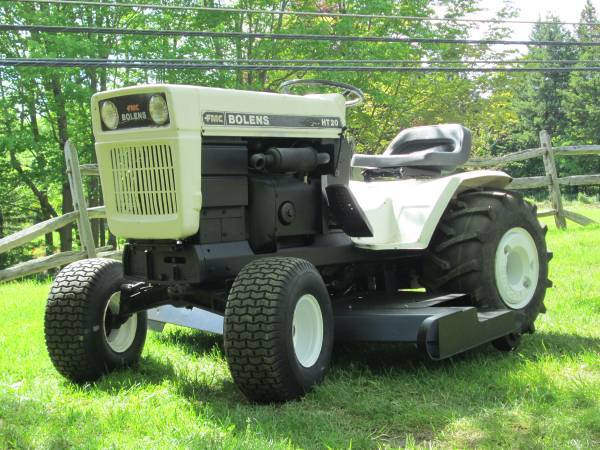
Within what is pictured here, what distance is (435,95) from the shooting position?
17.3 m

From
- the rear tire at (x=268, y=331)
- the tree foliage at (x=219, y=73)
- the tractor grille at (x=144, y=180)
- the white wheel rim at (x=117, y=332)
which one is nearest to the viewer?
the rear tire at (x=268, y=331)

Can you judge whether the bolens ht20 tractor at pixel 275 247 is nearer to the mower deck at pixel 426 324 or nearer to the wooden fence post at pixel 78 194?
the mower deck at pixel 426 324

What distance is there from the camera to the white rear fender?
14.2 feet

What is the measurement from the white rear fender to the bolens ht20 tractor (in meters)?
0.01

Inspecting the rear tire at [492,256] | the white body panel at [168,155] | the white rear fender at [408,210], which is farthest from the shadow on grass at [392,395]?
the white body panel at [168,155]

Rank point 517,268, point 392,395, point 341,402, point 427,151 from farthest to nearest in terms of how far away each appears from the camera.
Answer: point 427,151, point 517,268, point 392,395, point 341,402

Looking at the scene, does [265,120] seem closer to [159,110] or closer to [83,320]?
[159,110]

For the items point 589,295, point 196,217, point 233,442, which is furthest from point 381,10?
point 233,442

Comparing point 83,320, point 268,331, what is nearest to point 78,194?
point 83,320

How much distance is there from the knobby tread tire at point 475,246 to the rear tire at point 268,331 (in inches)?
50.1

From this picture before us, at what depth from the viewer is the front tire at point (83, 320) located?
156 inches

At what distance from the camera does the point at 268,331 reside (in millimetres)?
3318

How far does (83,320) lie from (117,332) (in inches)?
15.3

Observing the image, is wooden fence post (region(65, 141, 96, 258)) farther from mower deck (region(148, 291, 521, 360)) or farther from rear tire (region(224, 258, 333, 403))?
rear tire (region(224, 258, 333, 403))
